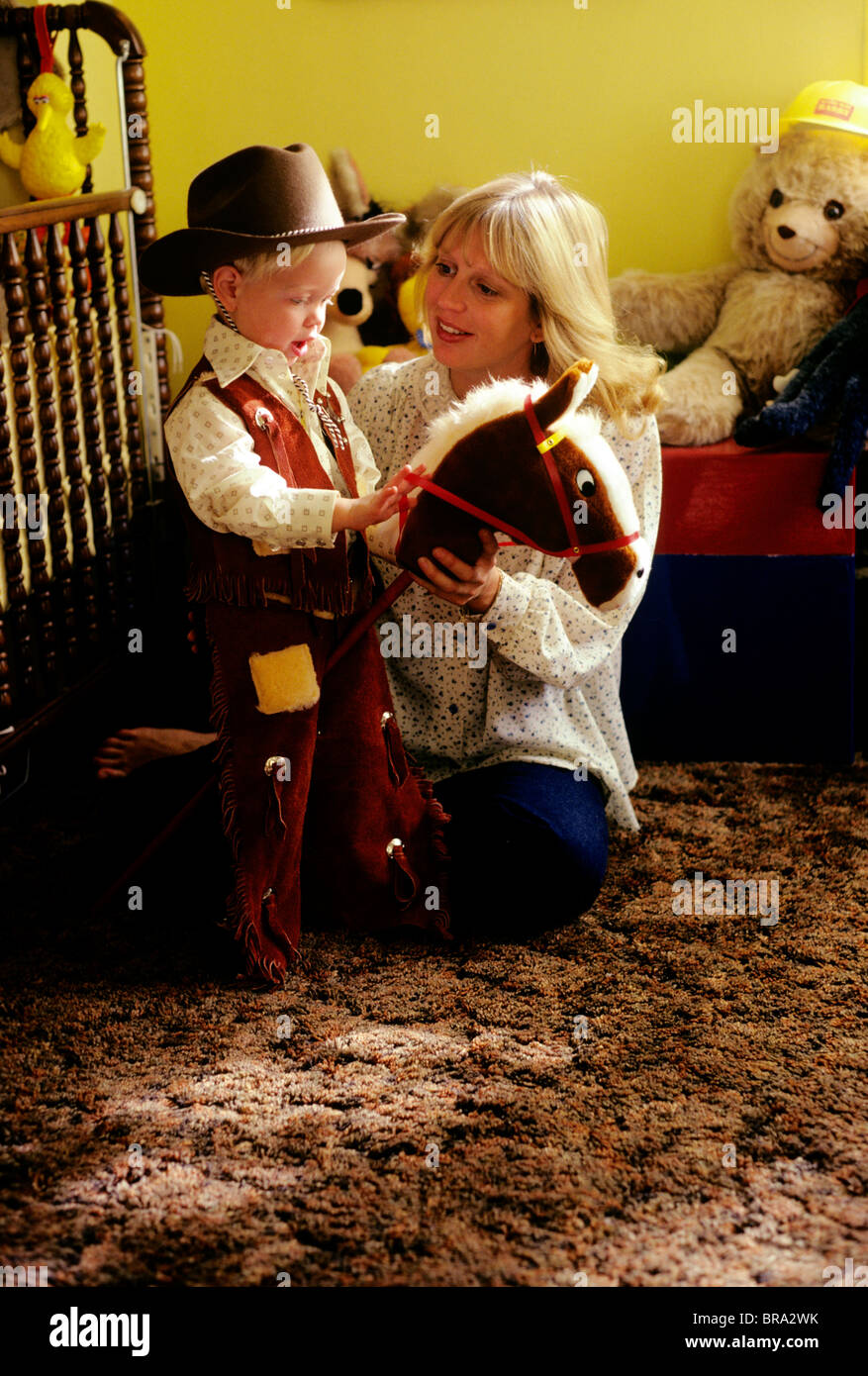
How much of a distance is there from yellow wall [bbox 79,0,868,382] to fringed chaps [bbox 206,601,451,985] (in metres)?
1.25

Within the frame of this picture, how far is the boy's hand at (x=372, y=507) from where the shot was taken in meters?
Result: 1.29

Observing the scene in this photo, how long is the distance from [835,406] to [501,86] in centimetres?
90

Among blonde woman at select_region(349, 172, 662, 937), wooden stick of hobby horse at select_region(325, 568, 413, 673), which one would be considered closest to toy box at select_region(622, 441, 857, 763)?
blonde woman at select_region(349, 172, 662, 937)

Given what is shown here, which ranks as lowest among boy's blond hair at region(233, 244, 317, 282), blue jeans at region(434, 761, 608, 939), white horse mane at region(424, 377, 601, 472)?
blue jeans at region(434, 761, 608, 939)

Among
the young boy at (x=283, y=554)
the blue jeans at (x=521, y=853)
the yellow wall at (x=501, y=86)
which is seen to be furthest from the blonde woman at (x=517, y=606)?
the yellow wall at (x=501, y=86)

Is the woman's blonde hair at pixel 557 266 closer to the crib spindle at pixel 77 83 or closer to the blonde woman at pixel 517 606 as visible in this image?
the blonde woman at pixel 517 606

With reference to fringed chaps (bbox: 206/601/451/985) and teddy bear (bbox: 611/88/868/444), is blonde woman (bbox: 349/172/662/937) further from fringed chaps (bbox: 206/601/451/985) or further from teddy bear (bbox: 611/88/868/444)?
teddy bear (bbox: 611/88/868/444)

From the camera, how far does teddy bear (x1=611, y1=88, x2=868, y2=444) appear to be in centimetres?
205

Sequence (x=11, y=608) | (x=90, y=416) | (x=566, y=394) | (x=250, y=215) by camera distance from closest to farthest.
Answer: (x=566, y=394) < (x=250, y=215) < (x=11, y=608) < (x=90, y=416)

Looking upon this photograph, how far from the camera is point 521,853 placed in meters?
1.56

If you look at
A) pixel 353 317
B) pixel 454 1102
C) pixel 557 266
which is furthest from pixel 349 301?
pixel 454 1102

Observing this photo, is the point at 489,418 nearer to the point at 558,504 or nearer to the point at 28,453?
the point at 558,504

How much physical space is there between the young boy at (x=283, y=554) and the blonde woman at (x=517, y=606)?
0.11 meters
